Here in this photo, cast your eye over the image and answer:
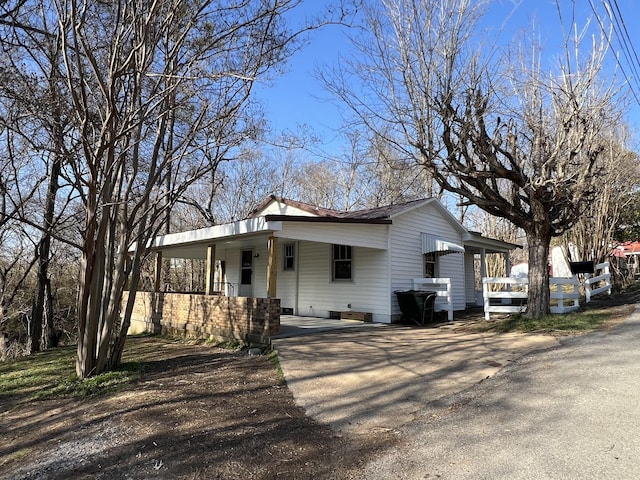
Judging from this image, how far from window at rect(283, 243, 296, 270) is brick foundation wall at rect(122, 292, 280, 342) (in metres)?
3.74

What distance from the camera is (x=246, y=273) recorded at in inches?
603

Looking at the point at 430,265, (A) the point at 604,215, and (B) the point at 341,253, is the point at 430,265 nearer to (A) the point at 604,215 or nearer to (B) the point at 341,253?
(B) the point at 341,253

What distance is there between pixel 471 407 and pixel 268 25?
674 cm

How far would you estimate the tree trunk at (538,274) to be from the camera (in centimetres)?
991

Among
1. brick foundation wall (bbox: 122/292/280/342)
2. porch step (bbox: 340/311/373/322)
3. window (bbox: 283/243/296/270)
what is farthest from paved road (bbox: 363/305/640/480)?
window (bbox: 283/243/296/270)

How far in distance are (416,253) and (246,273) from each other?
240 inches

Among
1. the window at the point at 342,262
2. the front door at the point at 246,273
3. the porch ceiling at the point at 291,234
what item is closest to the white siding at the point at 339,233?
the porch ceiling at the point at 291,234

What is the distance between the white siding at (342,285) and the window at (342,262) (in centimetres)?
17

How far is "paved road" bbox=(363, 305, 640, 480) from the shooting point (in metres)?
2.97

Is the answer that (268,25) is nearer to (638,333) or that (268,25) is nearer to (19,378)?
(19,378)

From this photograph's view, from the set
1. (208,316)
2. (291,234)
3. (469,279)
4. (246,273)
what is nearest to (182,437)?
(291,234)

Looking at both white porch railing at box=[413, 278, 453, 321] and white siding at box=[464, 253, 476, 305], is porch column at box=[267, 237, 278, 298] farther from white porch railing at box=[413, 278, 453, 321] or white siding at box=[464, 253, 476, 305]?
white siding at box=[464, 253, 476, 305]

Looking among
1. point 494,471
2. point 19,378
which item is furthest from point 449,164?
point 19,378

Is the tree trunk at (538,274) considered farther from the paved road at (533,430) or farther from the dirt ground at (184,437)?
the dirt ground at (184,437)
